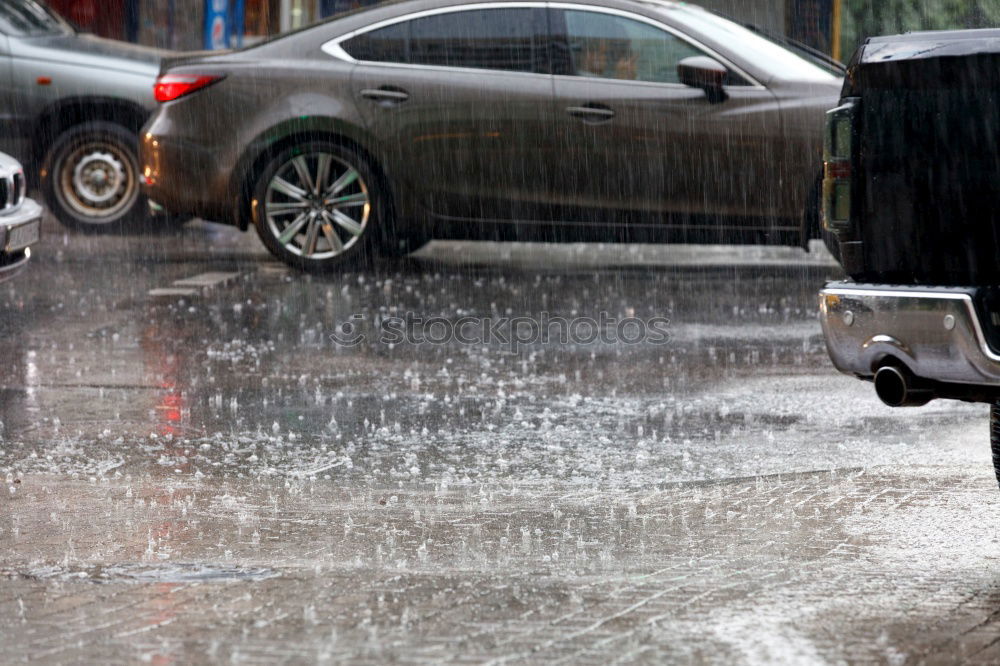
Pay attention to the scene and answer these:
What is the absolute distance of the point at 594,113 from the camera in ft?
38.8

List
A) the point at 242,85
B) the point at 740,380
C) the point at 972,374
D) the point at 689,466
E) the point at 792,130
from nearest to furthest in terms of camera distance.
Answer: the point at 972,374, the point at 689,466, the point at 740,380, the point at 792,130, the point at 242,85

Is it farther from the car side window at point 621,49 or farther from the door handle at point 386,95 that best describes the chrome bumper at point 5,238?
the car side window at point 621,49

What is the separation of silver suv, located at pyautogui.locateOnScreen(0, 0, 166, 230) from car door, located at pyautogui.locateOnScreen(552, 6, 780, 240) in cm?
435

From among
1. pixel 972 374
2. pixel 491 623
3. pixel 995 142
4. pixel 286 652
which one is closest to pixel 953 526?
pixel 972 374

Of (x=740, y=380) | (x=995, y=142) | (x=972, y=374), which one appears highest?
(x=995, y=142)

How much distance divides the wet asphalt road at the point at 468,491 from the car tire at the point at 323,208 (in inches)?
32.2

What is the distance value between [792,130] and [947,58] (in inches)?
251

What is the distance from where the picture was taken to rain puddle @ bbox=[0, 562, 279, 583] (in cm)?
519

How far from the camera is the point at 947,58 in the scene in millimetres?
5258

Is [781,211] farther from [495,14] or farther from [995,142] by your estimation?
[995,142]

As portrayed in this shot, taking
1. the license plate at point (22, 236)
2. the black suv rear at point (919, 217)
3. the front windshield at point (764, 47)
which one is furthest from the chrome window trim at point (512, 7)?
the black suv rear at point (919, 217)

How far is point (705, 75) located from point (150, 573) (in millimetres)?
7164

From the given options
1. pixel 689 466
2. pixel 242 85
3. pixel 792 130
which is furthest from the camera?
pixel 242 85

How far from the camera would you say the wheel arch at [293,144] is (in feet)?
39.8
